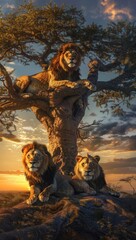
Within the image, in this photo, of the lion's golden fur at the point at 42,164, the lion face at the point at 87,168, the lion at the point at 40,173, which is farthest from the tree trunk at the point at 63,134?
the lion's golden fur at the point at 42,164

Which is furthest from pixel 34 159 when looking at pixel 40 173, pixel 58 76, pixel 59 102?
pixel 59 102

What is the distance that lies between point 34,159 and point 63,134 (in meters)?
7.11

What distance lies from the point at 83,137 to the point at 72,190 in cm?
1377

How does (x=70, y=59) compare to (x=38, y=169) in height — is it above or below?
above

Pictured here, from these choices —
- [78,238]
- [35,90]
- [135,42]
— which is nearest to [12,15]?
[35,90]

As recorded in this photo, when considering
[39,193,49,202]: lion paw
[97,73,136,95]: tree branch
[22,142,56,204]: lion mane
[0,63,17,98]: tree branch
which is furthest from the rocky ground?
[97,73,136,95]: tree branch

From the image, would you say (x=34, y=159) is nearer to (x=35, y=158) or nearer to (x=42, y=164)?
(x=35, y=158)

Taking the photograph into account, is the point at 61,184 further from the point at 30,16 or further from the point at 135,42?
the point at 135,42

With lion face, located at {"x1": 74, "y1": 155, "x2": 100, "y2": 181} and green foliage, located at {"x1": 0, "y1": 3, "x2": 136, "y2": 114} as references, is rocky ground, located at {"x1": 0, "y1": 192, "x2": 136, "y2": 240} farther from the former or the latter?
green foliage, located at {"x1": 0, "y1": 3, "x2": 136, "y2": 114}

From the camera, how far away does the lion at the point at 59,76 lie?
1414cm

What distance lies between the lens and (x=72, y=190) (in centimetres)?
928

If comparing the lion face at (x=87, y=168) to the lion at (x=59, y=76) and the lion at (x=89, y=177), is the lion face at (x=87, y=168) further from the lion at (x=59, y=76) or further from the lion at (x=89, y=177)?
the lion at (x=59, y=76)

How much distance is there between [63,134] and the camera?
1571 cm

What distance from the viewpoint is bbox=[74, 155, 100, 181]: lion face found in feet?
32.0
